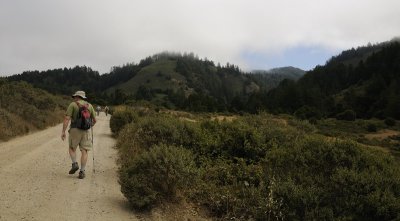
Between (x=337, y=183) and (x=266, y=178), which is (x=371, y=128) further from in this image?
(x=337, y=183)

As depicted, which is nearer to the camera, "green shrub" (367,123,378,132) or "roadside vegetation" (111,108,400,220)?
"roadside vegetation" (111,108,400,220)

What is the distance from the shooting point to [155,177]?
8188mm

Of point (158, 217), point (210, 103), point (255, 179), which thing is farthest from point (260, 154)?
point (210, 103)

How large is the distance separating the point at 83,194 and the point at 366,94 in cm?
9060

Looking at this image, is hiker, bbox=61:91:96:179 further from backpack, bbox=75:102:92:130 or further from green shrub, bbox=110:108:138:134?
green shrub, bbox=110:108:138:134

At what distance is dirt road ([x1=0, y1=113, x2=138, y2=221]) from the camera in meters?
7.34

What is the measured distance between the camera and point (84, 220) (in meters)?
7.06

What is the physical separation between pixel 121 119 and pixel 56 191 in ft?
51.9

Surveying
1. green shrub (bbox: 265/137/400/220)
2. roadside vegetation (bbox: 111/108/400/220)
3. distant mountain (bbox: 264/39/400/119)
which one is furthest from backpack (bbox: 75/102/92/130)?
distant mountain (bbox: 264/39/400/119)

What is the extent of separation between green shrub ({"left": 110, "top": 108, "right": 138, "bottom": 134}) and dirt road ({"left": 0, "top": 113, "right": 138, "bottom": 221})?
9831 millimetres

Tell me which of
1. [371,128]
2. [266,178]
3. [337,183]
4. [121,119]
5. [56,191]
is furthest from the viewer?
[371,128]

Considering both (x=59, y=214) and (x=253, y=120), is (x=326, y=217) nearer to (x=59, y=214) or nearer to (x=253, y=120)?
(x=59, y=214)

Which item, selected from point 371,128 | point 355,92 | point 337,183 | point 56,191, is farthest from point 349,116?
point 337,183

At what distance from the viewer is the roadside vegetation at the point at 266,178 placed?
244 inches
